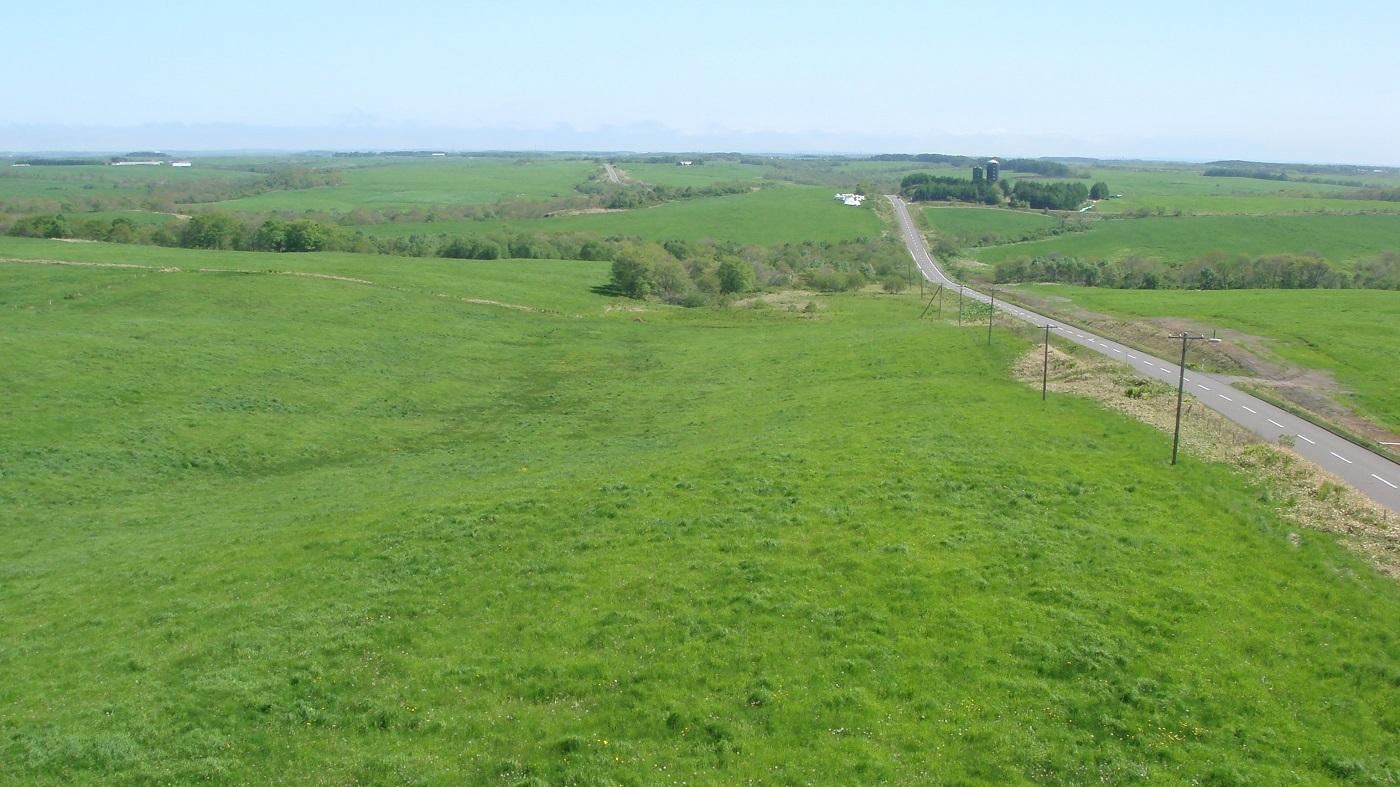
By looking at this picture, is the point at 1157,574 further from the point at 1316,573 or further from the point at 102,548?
the point at 102,548

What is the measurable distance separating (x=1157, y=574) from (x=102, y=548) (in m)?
35.2

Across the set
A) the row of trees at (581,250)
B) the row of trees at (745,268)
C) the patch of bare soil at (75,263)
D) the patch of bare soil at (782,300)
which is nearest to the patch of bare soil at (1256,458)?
the patch of bare soil at (782,300)

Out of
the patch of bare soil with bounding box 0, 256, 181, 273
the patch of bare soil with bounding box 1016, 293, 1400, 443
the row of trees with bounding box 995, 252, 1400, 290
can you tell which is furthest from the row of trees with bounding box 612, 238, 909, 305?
the patch of bare soil with bounding box 0, 256, 181, 273

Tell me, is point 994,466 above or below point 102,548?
above

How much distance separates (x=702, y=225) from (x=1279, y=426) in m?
139

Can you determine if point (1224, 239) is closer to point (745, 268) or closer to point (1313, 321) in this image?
point (1313, 321)

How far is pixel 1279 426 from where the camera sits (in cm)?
4391

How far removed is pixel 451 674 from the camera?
64.0 ft

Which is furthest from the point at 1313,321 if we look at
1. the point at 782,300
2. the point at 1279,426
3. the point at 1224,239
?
the point at 1224,239

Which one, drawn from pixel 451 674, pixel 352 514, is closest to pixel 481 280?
pixel 352 514

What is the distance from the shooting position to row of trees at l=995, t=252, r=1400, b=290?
357 feet

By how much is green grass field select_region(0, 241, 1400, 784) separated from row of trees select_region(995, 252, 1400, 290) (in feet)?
270

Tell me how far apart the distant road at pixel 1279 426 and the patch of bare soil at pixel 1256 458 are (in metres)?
→ 1.21

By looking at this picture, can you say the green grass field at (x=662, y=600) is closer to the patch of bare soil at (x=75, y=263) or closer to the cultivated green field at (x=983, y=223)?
the patch of bare soil at (x=75, y=263)
